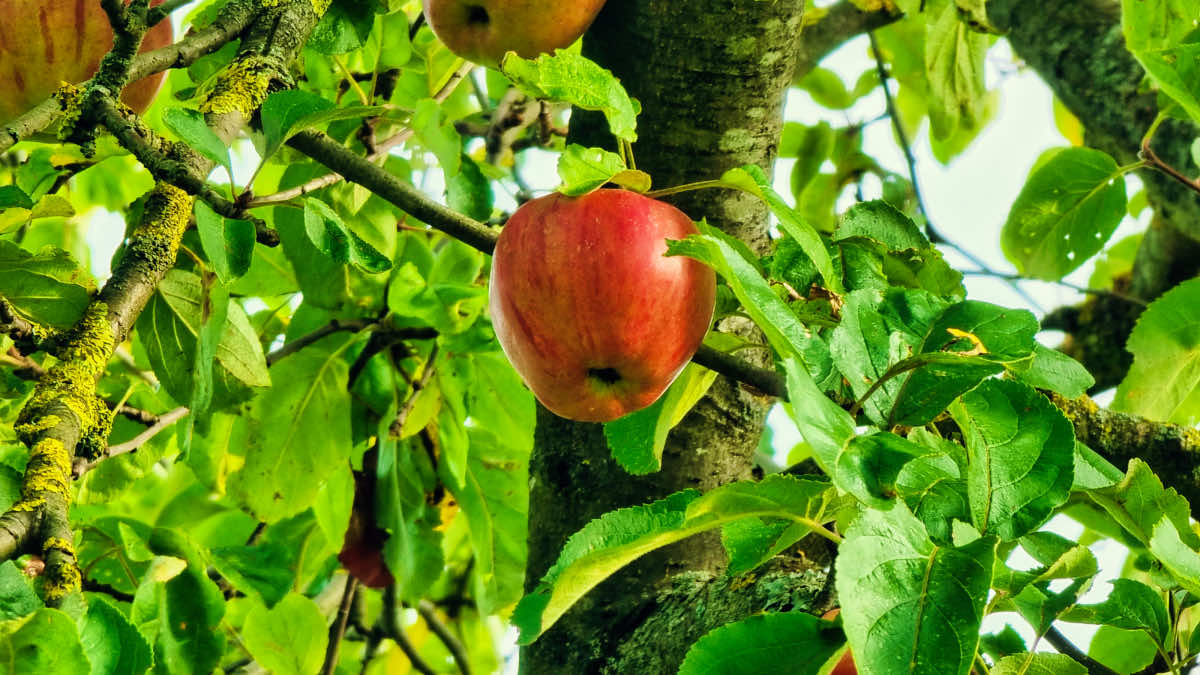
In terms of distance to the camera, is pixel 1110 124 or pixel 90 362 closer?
pixel 90 362

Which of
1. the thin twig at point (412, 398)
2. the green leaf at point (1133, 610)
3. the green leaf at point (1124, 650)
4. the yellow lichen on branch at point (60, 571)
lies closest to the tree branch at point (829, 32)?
the thin twig at point (412, 398)

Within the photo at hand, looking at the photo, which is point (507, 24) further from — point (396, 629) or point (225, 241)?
point (396, 629)

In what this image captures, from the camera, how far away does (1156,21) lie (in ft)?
4.23

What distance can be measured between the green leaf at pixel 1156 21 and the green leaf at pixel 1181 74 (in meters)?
0.17

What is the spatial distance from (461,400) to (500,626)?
908 mm

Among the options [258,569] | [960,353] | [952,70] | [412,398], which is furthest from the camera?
[952,70]

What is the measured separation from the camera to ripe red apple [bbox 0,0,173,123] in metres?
1.05

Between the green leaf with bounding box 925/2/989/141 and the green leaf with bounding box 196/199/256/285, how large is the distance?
1.13 m

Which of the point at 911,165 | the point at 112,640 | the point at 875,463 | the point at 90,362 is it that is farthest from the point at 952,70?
the point at 112,640

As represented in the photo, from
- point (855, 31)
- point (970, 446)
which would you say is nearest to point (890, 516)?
point (970, 446)

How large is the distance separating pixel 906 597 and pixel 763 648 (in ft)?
0.42

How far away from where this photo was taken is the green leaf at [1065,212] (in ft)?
4.67

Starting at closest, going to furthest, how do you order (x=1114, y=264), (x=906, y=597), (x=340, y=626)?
(x=906, y=597)
(x=340, y=626)
(x=1114, y=264)

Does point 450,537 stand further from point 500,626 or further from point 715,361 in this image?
point 715,361
